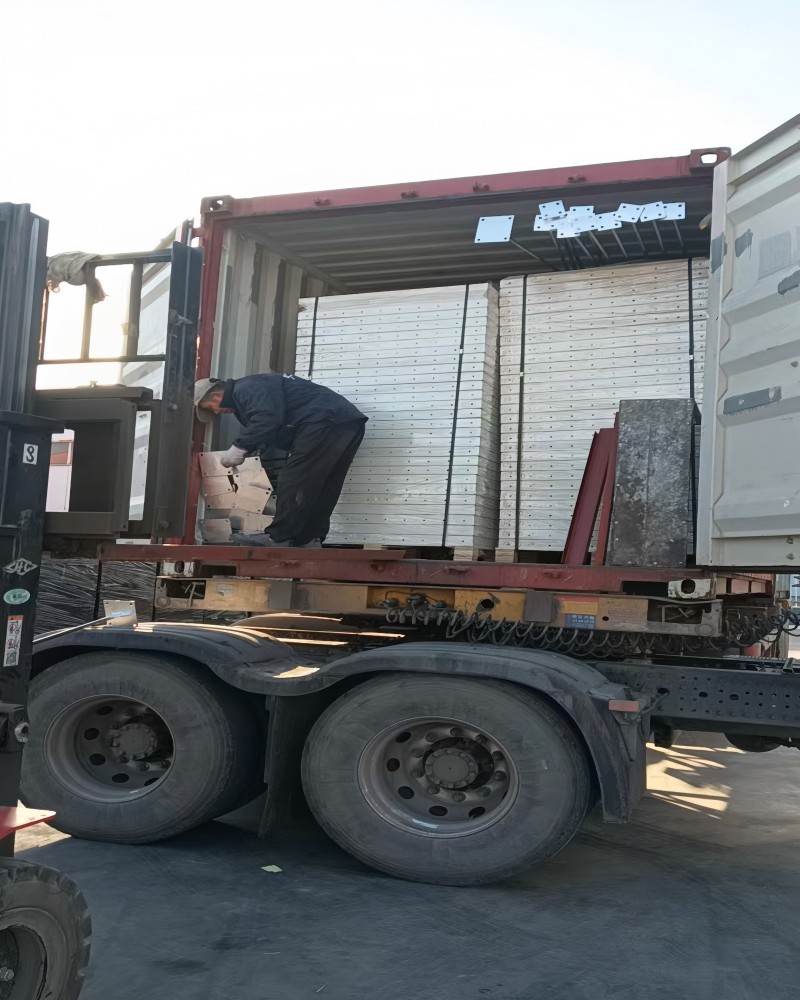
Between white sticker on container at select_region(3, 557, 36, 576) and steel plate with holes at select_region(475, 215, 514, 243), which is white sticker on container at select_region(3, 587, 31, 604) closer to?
white sticker on container at select_region(3, 557, 36, 576)

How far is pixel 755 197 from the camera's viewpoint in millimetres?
4215

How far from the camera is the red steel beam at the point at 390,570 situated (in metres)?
4.34

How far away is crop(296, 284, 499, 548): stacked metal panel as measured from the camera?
16.9 ft

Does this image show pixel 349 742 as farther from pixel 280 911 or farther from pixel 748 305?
pixel 748 305

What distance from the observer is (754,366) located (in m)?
4.11

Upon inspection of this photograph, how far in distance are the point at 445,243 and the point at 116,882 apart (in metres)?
4.06

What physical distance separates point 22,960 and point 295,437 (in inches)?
130

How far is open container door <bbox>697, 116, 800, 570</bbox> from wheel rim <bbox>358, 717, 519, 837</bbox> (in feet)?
4.59

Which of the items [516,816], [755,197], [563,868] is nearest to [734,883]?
[563,868]

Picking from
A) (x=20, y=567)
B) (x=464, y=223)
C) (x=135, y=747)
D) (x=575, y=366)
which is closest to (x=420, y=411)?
(x=575, y=366)

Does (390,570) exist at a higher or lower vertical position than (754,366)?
lower

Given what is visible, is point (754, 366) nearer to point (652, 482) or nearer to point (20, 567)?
point (652, 482)

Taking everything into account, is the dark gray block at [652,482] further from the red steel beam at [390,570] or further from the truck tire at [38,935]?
the truck tire at [38,935]

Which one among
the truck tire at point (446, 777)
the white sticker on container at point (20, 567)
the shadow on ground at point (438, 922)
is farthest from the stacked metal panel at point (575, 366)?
the white sticker on container at point (20, 567)
